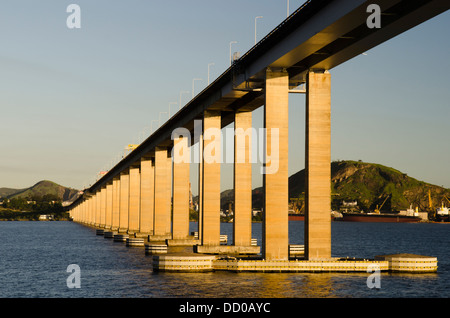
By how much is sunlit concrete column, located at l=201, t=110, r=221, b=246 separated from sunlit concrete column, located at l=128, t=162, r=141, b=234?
54.3 m

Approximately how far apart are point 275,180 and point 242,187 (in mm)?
19581

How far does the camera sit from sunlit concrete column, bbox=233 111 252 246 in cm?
7600

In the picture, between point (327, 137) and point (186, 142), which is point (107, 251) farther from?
point (327, 137)

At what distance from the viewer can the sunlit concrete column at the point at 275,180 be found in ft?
187

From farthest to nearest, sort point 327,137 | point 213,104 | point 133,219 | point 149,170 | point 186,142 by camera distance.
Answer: point 133,219, point 149,170, point 186,142, point 213,104, point 327,137

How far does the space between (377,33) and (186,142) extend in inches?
2283

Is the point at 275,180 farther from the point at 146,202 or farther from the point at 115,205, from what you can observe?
the point at 115,205

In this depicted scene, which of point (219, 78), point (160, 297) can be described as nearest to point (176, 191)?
point (219, 78)

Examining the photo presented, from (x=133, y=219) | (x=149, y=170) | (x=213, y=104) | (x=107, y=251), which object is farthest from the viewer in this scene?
(x=133, y=219)

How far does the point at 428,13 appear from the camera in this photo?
41719mm

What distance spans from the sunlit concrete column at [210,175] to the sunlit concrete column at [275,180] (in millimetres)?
22454

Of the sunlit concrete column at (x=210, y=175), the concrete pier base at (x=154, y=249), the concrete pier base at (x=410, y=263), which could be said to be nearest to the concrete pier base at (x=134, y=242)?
the concrete pier base at (x=154, y=249)

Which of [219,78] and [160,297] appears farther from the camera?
[219,78]

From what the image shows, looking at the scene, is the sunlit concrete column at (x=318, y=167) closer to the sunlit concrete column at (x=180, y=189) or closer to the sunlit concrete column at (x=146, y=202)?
the sunlit concrete column at (x=180, y=189)
